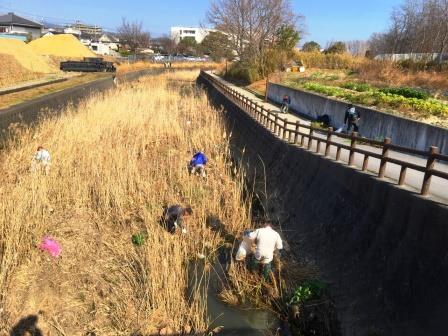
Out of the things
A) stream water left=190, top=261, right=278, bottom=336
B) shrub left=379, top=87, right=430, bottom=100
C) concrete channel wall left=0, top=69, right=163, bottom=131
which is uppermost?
shrub left=379, top=87, right=430, bottom=100

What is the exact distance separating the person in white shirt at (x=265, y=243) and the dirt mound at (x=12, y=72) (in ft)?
89.8

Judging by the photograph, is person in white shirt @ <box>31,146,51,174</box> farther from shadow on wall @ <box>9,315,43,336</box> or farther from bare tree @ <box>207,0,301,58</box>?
bare tree @ <box>207,0,301,58</box>

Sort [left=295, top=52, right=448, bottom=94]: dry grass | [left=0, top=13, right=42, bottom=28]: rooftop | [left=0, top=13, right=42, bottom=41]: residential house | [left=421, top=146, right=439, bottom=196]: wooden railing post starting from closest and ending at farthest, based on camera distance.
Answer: [left=421, top=146, right=439, bottom=196]: wooden railing post, [left=295, top=52, right=448, bottom=94]: dry grass, [left=0, top=13, right=42, bottom=41]: residential house, [left=0, top=13, right=42, bottom=28]: rooftop

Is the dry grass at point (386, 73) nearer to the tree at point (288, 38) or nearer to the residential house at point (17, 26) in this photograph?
the tree at point (288, 38)

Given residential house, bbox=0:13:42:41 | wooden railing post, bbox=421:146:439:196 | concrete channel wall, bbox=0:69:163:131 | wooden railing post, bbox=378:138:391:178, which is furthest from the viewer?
residential house, bbox=0:13:42:41

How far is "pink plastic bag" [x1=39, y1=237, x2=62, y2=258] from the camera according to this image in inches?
301

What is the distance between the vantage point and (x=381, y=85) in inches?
981

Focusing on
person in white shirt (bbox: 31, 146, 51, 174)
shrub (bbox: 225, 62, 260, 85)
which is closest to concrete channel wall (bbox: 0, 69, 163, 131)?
person in white shirt (bbox: 31, 146, 51, 174)

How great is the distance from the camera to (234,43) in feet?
172

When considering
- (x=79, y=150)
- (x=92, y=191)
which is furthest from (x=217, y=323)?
(x=79, y=150)

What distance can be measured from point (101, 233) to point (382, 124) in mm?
10978

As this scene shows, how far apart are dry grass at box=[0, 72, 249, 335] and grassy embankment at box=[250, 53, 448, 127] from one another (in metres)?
8.31

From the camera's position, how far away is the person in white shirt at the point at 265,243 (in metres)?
6.98

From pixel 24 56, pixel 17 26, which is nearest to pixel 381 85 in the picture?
pixel 24 56
